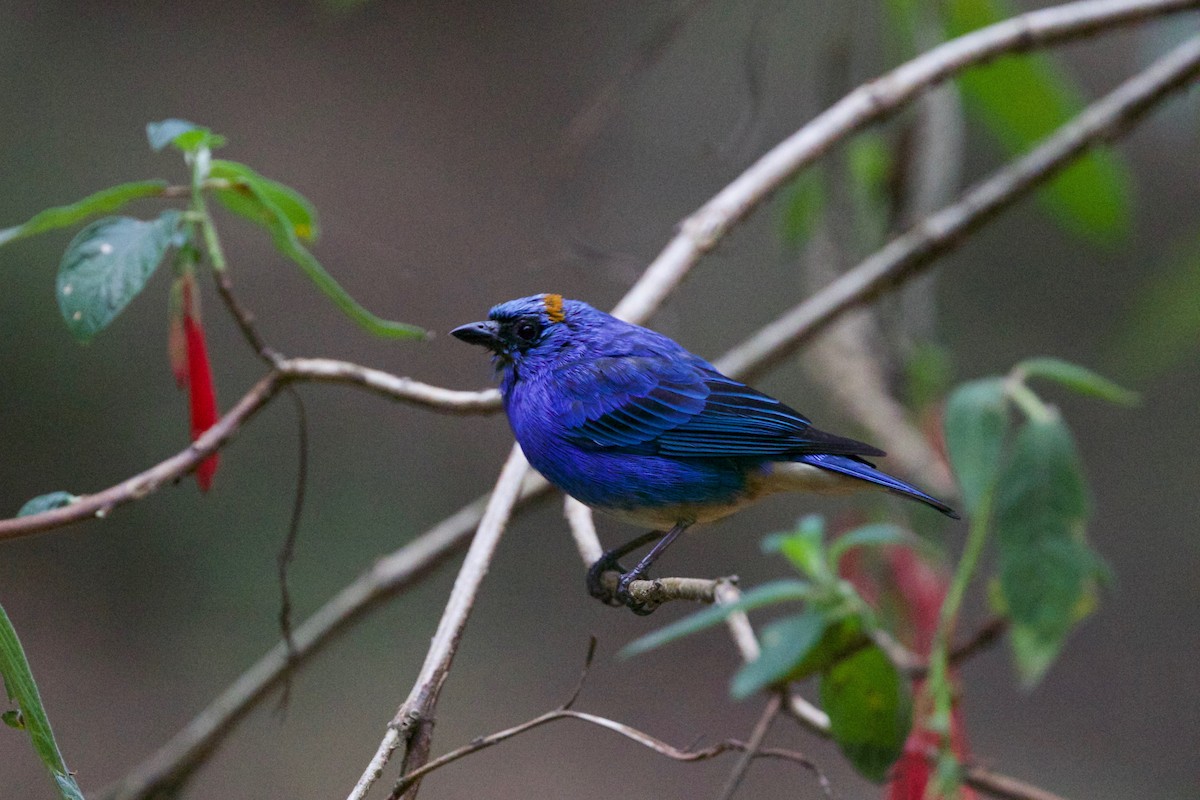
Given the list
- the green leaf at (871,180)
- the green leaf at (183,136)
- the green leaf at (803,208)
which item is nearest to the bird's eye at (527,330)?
the green leaf at (183,136)

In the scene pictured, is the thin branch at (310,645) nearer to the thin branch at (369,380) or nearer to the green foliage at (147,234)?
the thin branch at (369,380)

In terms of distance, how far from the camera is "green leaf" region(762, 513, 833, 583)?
1.84 meters

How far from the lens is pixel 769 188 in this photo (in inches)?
103

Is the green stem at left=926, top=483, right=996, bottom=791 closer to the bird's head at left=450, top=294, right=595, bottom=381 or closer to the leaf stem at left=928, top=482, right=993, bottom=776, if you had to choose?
the leaf stem at left=928, top=482, right=993, bottom=776

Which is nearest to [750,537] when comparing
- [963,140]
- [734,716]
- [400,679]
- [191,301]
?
[734,716]

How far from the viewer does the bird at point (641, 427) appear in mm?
2318

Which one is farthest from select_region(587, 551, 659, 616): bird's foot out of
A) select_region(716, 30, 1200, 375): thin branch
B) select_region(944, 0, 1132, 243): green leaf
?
select_region(944, 0, 1132, 243): green leaf

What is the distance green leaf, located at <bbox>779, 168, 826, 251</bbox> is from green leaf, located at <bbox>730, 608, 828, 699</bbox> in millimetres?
1853

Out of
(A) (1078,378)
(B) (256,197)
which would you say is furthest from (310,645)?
(A) (1078,378)

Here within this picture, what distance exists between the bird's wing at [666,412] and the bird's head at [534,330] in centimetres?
8

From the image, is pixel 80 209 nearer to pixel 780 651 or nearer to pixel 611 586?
pixel 611 586

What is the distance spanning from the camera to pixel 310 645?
8.86ft

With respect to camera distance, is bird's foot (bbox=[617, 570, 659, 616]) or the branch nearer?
bird's foot (bbox=[617, 570, 659, 616])

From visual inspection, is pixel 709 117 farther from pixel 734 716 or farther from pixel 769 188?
pixel 769 188
